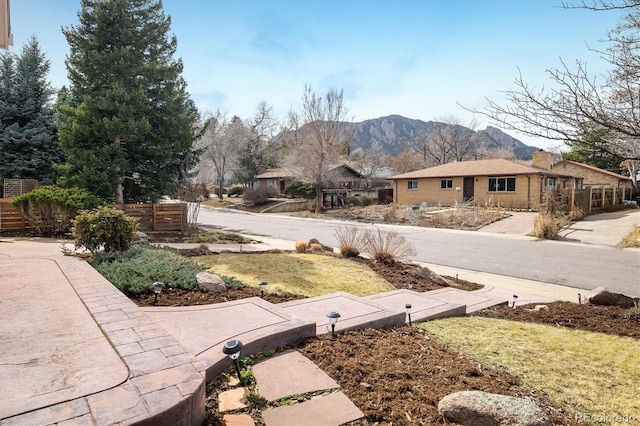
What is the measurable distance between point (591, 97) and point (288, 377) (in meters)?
3.73

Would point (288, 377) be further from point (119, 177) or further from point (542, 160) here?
point (542, 160)

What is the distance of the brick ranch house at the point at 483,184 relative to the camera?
25.4 meters

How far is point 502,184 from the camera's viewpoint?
26.7 metres

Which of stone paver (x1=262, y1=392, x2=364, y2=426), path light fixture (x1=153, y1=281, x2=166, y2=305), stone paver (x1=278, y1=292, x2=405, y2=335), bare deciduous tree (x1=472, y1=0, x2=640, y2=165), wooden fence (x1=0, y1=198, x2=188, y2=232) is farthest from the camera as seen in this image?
wooden fence (x1=0, y1=198, x2=188, y2=232)

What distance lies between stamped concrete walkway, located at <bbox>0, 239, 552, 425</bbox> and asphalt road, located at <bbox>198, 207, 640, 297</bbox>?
4959 mm

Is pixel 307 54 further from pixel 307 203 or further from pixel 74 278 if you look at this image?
pixel 307 203

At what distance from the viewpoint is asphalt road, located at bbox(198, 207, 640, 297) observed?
8.95m

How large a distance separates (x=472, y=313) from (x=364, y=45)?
6.15 meters

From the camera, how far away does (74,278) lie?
17.4ft

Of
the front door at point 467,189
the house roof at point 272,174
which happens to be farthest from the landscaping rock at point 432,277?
the house roof at point 272,174

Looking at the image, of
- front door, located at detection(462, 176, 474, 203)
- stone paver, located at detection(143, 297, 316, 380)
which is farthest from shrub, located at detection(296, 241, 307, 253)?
front door, located at detection(462, 176, 474, 203)

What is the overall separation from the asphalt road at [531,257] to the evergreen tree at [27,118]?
10.6 m

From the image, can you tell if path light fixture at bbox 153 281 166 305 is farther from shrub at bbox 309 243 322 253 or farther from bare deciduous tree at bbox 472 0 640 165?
shrub at bbox 309 243 322 253

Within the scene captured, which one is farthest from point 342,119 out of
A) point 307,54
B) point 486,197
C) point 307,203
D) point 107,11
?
point 307,54
